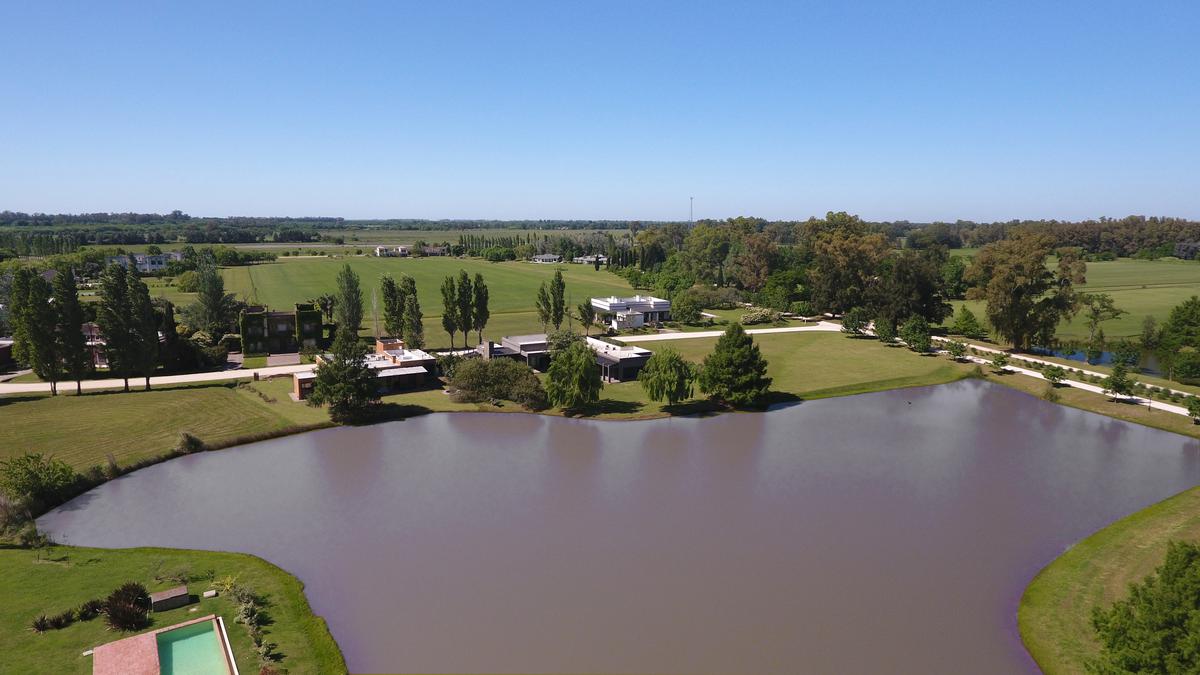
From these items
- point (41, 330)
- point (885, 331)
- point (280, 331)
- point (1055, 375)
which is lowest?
point (1055, 375)

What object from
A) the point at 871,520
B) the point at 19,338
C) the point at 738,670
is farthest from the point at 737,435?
the point at 19,338

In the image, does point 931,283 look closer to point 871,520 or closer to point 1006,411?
point 1006,411

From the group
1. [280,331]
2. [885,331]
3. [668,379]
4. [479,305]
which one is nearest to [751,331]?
[885,331]

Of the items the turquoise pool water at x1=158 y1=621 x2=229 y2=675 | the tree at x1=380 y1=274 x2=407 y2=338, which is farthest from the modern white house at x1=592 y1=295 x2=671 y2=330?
the turquoise pool water at x1=158 y1=621 x2=229 y2=675

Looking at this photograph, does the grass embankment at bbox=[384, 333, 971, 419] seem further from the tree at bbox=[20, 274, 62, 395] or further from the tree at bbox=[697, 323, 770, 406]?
the tree at bbox=[20, 274, 62, 395]

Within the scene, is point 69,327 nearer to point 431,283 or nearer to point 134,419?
point 134,419

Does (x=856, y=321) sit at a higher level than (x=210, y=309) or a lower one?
lower
